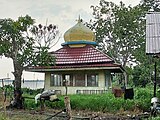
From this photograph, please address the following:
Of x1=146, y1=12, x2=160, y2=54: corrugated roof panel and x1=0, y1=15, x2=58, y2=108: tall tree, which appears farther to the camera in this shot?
x1=0, y1=15, x2=58, y2=108: tall tree

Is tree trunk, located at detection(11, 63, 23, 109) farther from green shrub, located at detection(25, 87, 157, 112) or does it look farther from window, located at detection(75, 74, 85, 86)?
window, located at detection(75, 74, 85, 86)

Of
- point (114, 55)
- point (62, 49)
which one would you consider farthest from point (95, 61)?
point (114, 55)

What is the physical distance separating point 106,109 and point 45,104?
3.60m

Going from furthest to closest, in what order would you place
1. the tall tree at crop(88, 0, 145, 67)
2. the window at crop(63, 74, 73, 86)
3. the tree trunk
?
the tall tree at crop(88, 0, 145, 67) < the window at crop(63, 74, 73, 86) < the tree trunk

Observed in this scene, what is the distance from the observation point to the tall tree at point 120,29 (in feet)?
115

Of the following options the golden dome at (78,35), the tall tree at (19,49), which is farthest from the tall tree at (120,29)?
the tall tree at (19,49)

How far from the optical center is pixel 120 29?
3503 cm

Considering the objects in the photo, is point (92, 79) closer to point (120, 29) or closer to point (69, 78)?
point (69, 78)

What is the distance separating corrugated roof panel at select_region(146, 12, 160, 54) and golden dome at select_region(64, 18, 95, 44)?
514 inches

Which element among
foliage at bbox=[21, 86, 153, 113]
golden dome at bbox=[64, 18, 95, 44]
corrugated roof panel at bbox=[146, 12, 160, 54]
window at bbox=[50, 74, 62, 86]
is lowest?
foliage at bbox=[21, 86, 153, 113]

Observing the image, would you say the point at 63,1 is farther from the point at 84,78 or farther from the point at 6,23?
the point at 84,78

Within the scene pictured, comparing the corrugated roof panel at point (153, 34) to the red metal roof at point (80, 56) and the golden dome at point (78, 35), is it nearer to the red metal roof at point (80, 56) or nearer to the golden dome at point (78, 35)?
the red metal roof at point (80, 56)

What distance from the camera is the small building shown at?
23609 mm

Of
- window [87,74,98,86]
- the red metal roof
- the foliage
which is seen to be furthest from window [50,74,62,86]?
the foliage
